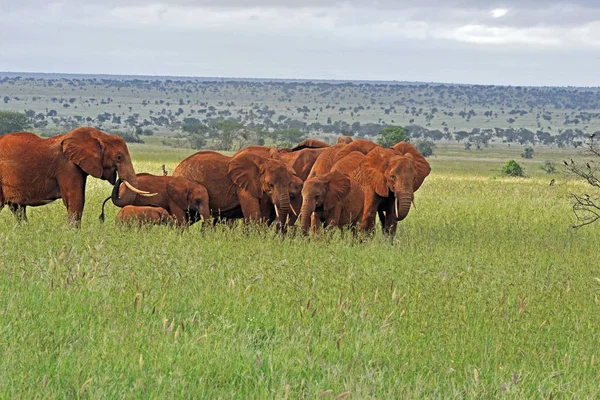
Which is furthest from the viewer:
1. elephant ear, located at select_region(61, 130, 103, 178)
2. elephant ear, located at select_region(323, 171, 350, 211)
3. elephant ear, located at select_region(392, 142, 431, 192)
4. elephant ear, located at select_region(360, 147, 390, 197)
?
elephant ear, located at select_region(392, 142, 431, 192)

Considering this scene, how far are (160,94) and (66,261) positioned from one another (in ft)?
597

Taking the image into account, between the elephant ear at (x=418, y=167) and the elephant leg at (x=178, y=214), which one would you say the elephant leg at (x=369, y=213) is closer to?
the elephant ear at (x=418, y=167)

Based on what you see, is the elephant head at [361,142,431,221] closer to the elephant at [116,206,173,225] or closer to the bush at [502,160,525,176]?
the elephant at [116,206,173,225]

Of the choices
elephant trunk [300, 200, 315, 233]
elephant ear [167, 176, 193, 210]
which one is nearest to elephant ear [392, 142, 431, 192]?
elephant trunk [300, 200, 315, 233]

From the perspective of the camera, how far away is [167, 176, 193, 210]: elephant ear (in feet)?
48.2

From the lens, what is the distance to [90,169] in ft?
43.6

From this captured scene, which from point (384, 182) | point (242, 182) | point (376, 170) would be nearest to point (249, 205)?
point (242, 182)

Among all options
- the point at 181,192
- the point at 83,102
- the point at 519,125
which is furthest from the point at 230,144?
the point at 83,102

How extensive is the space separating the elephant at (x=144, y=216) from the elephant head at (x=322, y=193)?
6.60 feet

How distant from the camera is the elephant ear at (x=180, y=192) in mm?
14703

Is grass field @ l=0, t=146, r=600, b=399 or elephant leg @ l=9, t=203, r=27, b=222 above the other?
grass field @ l=0, t=146, r=600, b=399

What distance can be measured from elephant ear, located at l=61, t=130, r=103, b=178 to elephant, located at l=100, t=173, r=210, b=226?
130cm

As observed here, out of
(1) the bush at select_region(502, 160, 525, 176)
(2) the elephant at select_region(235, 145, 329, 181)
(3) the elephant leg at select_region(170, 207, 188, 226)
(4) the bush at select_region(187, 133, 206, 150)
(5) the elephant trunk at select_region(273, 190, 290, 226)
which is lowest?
(4) the bush at select_region(187, 133, 206, 150)

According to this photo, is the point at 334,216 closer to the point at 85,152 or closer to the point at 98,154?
the point at 98,154
